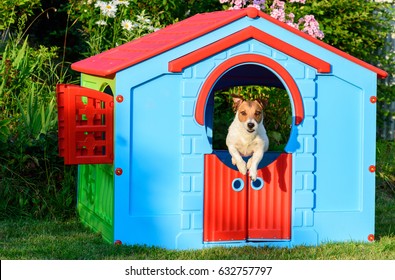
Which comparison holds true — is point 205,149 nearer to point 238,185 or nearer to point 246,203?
point 238,185

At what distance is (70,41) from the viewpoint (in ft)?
37.0

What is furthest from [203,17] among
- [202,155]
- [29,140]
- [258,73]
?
[29,140]

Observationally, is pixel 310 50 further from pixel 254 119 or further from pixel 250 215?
pixel 250 215

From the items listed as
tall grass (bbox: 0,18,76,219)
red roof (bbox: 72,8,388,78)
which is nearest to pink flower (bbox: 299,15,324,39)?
red roof (bbox: 72,8,388,78)

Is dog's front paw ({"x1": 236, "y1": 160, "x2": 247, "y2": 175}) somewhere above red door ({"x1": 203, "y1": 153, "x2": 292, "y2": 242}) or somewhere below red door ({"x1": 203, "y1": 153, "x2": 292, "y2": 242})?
above

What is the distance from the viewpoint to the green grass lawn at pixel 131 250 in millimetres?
5445

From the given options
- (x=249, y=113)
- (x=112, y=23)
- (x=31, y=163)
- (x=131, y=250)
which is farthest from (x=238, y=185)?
(x=112, y=23)

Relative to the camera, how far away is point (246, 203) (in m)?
5.73

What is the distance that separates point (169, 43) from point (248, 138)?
0.78m

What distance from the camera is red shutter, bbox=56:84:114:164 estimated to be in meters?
5.70

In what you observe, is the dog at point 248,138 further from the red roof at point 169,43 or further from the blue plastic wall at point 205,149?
the red roof at point 169,43

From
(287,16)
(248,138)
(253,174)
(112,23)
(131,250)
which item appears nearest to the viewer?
(131,250)

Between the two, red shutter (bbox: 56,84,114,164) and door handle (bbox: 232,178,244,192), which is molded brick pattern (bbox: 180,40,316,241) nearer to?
door handle (bbox: 232,178,244,192)

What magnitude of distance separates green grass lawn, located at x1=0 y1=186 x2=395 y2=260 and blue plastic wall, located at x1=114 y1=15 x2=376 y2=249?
0.13 metres
